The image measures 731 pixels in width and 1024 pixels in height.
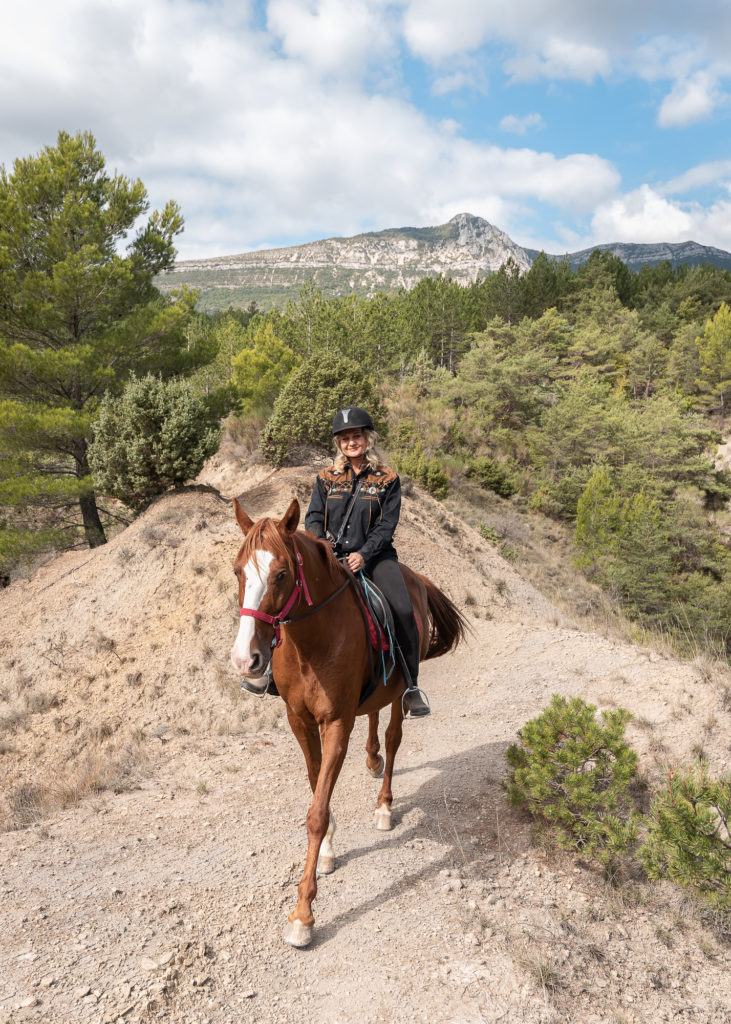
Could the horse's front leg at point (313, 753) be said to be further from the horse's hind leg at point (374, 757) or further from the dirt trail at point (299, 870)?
the horse's hind leg at point (374, 757)

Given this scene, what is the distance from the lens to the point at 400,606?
15.2 feet

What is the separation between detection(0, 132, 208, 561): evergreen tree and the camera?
1254 centimetres

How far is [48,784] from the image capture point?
6.57m

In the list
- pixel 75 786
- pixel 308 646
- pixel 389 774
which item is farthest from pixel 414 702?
pixel 75 786

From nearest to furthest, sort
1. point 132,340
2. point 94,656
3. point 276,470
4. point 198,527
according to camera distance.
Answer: point 94,656 < point 198,527 < point 132,340 < point 276,470

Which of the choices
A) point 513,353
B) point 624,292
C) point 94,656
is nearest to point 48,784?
point 94,656

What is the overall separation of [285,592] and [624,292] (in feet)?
201

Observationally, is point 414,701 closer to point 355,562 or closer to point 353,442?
point 355,562

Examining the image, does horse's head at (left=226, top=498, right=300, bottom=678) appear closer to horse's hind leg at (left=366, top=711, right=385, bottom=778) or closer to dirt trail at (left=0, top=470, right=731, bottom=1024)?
dirt trail at (left=0, top=470, right=731, bottom=1024)

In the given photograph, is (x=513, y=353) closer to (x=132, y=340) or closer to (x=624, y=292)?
(x=624, y=292)

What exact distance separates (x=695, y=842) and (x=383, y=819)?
8.18 ft

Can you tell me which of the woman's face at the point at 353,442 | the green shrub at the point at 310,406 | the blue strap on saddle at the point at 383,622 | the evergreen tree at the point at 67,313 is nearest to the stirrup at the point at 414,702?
the blue strap on saddle at the point at 383,622

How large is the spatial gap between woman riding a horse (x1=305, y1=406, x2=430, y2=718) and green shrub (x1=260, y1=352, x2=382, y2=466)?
41.4 feet

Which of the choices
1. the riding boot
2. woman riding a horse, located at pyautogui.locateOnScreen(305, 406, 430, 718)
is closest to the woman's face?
woman riding a horse, located at pyautogui.locateOnScreen(305, 406, 430, 718)
